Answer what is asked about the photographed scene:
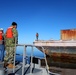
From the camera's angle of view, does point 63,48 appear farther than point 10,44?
Yes

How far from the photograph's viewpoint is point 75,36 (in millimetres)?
21500

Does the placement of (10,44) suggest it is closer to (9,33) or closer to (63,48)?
(9,33)

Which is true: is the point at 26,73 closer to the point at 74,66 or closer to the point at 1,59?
the point at 1,59

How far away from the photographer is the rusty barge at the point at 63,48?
19236 millimetres

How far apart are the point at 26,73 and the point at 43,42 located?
14771mm

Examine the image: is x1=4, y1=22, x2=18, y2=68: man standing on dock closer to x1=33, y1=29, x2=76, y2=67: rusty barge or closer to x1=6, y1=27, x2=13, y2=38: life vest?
x1=6, y1=27, x2=13, y2=38: life vest

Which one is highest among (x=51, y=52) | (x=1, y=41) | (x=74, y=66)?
(x=1, y=41)

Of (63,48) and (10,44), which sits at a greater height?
(10,44)

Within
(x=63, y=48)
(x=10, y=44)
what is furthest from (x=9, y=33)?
(x=63, y=48)

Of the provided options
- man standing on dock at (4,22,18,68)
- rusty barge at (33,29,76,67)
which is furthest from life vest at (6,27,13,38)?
rusty barge at (33,29,76,67)

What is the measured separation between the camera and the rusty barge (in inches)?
757

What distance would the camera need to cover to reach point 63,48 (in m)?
19.6

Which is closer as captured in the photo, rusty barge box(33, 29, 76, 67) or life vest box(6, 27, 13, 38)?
life vest box(6, 27, 13, 38)

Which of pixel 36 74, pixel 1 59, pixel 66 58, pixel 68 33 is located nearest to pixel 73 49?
pixel 66 58
